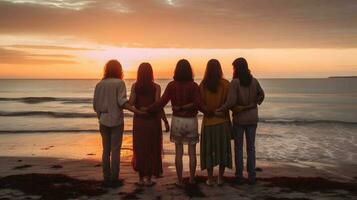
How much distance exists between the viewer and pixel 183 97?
26.2 feet

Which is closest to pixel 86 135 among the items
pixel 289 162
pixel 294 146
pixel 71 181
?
pixel 294 146

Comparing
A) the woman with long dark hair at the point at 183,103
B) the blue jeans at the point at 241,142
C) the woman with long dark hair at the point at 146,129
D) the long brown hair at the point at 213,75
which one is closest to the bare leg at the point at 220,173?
the blue jeans at the point at 241,142

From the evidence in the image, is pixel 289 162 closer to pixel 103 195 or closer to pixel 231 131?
pixel 231 131

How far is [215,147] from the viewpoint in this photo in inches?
326

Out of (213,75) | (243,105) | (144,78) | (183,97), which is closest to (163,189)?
(183,97)

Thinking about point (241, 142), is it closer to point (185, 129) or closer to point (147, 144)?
point (185, 129)

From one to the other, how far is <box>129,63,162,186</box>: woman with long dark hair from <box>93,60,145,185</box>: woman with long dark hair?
0.73ft

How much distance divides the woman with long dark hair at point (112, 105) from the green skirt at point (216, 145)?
1.39 meters

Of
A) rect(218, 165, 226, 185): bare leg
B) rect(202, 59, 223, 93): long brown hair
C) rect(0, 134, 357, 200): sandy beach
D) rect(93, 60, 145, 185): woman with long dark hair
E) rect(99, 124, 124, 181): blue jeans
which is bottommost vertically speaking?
rect(0, 134, 357, 200): sandy beach

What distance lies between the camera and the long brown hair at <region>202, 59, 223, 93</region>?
8.02 meters

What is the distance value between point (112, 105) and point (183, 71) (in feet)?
4.99

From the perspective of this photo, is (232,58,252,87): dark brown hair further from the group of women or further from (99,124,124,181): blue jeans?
(99,124,124,181): blue jeans

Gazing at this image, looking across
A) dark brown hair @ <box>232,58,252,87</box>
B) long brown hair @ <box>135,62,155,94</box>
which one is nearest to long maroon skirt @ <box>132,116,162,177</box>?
long brown hair @ <box>135,62,155,94</box>

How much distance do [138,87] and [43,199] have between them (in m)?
2.62
